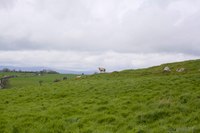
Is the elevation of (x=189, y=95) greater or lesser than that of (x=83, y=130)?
greater

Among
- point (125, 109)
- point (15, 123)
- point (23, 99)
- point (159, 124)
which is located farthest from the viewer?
point (23, 99)

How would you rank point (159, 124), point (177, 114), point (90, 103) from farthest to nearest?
point (90, 103), point (177, 114), point (159, 124)

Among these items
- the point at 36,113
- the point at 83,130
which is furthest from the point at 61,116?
the point at 83,130

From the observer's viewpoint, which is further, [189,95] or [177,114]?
[189,95]

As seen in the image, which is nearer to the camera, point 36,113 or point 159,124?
point 159,124

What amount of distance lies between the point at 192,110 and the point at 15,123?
912cm

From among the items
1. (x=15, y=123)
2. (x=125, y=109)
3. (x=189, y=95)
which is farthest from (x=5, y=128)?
(x=189, y=95)

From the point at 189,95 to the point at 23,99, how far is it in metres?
13.8

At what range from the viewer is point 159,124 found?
12023 millimetres

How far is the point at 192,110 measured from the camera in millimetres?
13477

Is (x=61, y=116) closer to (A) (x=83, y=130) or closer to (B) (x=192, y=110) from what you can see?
(A) (x=83, y=130)

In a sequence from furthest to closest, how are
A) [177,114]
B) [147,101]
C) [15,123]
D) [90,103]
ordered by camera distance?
1. [90,103]
2. [147,101]
3. [15,123]
4. [177,114]

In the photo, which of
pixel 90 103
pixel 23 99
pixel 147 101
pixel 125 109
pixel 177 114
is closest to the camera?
pixel 177 114

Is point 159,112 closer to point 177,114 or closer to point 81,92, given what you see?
point 177,114
